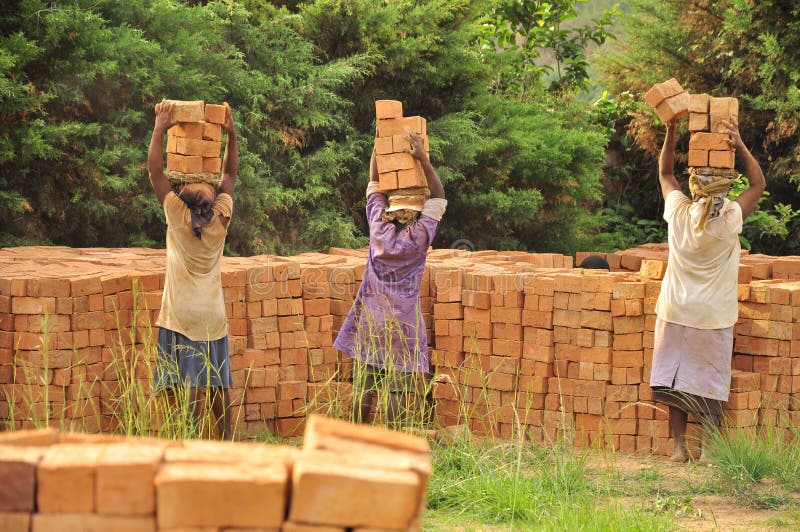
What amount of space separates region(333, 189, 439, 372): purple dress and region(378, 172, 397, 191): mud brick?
98mm

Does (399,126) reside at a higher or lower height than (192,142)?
higher

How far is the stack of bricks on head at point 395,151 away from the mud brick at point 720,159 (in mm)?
1781

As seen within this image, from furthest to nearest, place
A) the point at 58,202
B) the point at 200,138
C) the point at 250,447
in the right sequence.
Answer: the point at 58,202, the point at 200,138, the point at 250,447

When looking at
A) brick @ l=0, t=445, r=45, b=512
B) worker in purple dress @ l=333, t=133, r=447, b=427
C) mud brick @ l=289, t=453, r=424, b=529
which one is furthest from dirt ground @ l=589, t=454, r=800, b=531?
brick @ l=0, t=445, r=45, b=512

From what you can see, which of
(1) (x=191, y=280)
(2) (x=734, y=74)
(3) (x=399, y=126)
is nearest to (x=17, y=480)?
(1) (x=191, y=280)

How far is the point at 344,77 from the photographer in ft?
40.1

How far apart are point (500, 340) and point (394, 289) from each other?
3.81 ft

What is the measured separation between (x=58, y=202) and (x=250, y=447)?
794 centimetres

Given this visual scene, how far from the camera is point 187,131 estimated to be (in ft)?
19.6

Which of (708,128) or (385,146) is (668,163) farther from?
(385,146)

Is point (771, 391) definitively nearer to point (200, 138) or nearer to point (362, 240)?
point (200, 138)

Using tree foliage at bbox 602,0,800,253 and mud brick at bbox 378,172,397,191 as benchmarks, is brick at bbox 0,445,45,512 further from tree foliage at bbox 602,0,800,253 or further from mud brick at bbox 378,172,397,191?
tree foliage at bbox 602,0,800,253

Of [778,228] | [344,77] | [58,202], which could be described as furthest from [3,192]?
[778,228]

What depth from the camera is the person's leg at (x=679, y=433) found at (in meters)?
6.49
